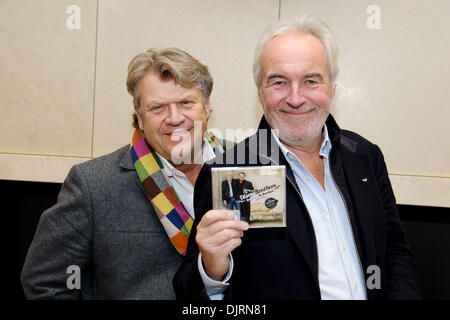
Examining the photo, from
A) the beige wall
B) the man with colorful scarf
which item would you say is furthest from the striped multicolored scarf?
the beige wall

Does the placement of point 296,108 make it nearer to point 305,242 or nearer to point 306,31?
point 306,31

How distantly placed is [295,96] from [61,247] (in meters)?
1.20

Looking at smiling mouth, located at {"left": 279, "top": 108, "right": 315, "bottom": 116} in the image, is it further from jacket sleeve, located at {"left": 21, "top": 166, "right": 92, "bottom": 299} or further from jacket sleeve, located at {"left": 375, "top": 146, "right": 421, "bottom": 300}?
jacket sleeve, located at {"left": 21, "top": 166, "right": 92, "bottom": 299}

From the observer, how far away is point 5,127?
2.88m

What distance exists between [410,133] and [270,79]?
5.43ft

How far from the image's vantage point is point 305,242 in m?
1.31

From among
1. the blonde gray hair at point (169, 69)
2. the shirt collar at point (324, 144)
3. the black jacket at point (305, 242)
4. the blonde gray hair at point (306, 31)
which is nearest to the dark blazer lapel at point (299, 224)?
the black jacket at point (305, 242)

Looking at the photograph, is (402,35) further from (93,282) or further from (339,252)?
(93,282)

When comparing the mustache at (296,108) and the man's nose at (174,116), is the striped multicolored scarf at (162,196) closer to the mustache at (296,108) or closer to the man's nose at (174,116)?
the man's nose at (174,116)

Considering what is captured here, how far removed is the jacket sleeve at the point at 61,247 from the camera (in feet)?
5.24

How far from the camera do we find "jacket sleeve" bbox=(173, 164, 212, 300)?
1.30 m

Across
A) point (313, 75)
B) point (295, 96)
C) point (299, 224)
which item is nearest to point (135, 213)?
point (299, 224)

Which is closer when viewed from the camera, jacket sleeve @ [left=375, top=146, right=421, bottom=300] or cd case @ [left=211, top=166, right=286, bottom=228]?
cd case @ [left=211, top=166, right=286, bottom=228]

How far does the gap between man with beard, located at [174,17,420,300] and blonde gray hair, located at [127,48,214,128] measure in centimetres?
33
